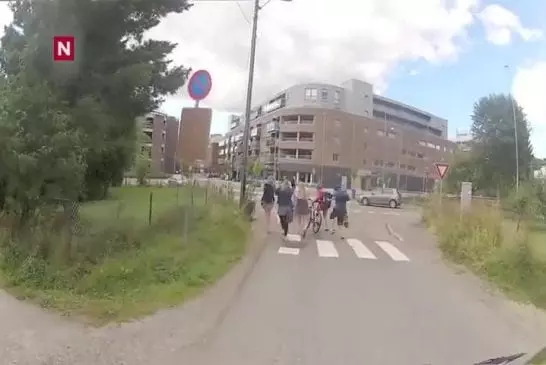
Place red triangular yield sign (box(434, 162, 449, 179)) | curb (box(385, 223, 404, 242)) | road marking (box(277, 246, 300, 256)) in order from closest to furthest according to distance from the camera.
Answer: road marking (box(277, 246, 300, 256)) < curb (box(385, 223, 404, 242)) < red triangular yield sign (box(434, 162, 449, 179))

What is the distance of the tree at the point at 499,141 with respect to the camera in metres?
45.5

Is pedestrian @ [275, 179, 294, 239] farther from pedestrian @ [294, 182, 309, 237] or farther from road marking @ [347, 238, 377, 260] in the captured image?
road marking @ [347, 238, 377, 260]

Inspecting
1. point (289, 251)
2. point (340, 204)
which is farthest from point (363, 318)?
point (340, 204)

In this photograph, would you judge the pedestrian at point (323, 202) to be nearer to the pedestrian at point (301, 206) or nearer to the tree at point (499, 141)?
the pedestrian at point (301, 206)

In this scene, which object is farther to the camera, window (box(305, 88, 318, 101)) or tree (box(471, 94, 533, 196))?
Result: window (box(305, 88, 318, 101))

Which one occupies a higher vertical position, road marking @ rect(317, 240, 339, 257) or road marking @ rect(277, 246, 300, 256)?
road marking @ rect(317, 240, 339, 257)

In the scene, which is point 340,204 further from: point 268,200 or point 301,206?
point 268,200

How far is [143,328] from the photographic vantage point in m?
6.04

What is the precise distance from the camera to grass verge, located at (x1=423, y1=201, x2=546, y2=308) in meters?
9.49

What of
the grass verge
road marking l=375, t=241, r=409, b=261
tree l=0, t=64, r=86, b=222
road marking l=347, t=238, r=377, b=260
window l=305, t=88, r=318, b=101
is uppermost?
window l=305, t=88, r=318, b=101

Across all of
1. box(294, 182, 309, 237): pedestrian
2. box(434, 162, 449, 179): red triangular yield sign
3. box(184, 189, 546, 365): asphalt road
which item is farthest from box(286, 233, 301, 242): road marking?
box(434, 162, 449, 179): red triangular yield sign

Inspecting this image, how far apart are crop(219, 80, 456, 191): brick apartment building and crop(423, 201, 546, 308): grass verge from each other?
2444 inches

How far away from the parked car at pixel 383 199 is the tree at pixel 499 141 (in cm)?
866

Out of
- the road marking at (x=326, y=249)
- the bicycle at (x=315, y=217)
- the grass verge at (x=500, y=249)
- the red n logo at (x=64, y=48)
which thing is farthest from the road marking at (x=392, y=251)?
the red n logo at (x=64, y=48)
